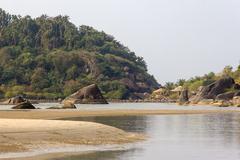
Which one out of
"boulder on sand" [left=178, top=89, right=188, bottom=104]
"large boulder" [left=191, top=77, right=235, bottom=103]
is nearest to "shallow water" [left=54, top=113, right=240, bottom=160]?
"large boulder" [left=191, top=77, right=235, bottom=103]

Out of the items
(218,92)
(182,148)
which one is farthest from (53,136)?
(218,92)

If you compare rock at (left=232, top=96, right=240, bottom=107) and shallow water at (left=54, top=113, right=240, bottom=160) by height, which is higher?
rock at (left=232, top=96, right=240, bottom=107)

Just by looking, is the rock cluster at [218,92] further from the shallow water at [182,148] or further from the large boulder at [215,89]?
the shallow water at [182,148]

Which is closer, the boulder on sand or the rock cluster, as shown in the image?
the rock cluster

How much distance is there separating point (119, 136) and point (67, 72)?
170 meters

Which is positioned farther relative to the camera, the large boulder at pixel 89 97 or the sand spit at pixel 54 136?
the large boulder at pixel 89 97

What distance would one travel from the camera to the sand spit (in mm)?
22281

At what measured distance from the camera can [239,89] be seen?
424ft

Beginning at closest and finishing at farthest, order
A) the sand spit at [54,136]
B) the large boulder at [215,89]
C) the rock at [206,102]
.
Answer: the sand spit at [54,136] → the rock at [206,102] → the large boulder at [215,89]

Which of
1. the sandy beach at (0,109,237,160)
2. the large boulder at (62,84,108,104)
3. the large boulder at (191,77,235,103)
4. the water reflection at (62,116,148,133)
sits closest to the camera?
the sandy beach at (0,109,237,160)

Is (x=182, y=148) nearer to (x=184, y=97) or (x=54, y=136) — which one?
(x=54, y=136)

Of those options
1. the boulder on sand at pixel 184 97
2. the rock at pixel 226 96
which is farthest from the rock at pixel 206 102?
the boulder on sand at pixel 184 97

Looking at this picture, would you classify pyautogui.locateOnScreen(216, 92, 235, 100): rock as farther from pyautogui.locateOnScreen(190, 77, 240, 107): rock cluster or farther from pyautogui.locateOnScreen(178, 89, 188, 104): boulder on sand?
pyautogui.locateOnScreen(178, 89, 188, 104): boulder on sand

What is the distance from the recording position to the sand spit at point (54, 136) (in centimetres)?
2228
